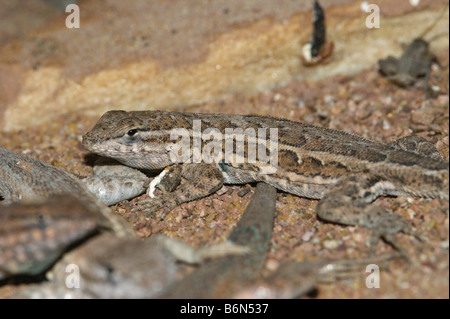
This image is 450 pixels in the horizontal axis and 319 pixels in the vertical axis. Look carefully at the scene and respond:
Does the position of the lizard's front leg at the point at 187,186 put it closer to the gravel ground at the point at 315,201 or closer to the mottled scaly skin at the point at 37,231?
the gravel ground at the point at 315,201

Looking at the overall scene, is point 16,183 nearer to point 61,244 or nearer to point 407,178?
point 61,244

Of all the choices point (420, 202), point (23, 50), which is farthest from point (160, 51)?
point (420, 202)

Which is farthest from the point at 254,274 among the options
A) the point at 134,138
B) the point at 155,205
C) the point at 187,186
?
the point at 134,138

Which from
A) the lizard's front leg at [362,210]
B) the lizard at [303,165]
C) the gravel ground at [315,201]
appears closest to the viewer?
the gravel ground at [315,201]

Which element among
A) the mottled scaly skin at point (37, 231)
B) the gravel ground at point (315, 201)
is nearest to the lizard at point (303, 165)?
the gravel ground at point (315, 201)

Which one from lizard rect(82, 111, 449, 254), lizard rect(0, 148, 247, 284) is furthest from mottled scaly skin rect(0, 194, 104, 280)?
lizard rect(82, 111, 449, 254)
